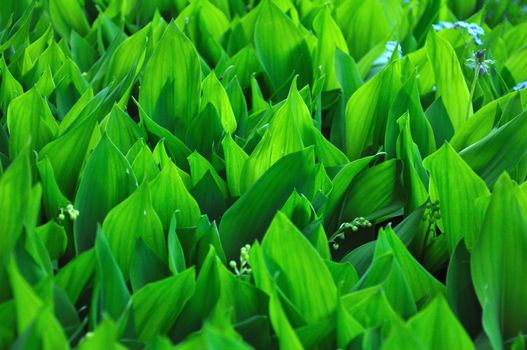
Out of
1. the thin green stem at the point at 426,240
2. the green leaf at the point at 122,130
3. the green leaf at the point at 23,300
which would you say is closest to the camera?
the green leaf at the point at 23,300

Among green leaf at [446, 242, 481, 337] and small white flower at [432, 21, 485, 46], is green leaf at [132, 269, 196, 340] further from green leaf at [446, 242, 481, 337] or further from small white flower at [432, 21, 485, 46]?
small white flower at [432, 21, 485, 46]

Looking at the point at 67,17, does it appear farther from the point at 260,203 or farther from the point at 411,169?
the point at 411,169

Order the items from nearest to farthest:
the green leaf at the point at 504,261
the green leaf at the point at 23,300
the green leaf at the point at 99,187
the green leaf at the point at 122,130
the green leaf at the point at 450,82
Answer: the green leaf at the point at 23,300, the green leaf at the point at 504,261, the green leaf at the point at 99,187, the green leaf at the point at 122,130, the green leaf at the point at 450,82

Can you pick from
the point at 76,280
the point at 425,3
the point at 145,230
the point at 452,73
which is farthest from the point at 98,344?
the point at 425,3

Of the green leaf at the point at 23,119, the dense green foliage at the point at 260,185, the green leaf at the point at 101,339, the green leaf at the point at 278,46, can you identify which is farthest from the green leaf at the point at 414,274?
the green leaf at the point at 278,46

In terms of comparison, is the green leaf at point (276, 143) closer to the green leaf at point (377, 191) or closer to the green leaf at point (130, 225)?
the green leaf at point (377, 191)

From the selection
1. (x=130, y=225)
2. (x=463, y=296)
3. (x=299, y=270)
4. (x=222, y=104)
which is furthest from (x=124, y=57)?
(x=463, y=296)
